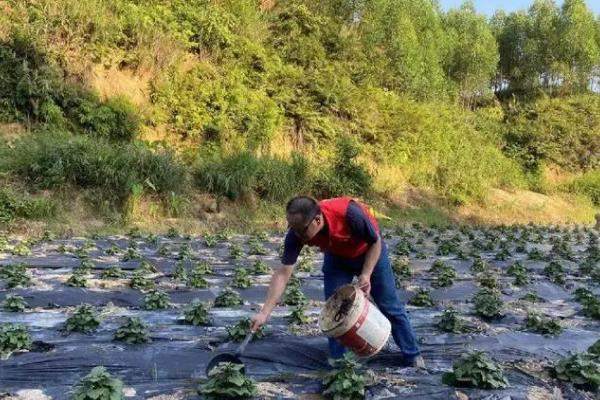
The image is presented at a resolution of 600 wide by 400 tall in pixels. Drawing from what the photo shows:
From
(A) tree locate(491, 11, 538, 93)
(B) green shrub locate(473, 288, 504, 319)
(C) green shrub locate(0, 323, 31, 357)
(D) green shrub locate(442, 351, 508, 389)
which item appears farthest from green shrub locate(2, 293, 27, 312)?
(A) tree locate(491, 11, 538, 93)

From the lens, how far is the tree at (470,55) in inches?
1373

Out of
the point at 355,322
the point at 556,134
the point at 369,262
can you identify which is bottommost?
the point at 355,322

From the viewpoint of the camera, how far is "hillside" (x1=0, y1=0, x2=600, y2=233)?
13016mm

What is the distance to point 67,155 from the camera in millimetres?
12625

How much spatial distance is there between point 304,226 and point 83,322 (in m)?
2.12

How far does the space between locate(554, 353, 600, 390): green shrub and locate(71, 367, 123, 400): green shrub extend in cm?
246

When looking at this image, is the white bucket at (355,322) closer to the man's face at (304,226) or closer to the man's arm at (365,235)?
the man's arm at (365,235)

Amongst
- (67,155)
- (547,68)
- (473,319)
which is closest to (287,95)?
(67,155)

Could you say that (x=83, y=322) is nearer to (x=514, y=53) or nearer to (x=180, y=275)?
(x=180, y=275)

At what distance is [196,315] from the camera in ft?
16.0

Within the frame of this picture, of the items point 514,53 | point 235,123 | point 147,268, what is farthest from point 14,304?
point 514,53

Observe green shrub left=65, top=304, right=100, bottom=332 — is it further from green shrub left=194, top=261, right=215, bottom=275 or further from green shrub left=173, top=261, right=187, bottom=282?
green shrub left=194, top=261, right=215, bottom=275

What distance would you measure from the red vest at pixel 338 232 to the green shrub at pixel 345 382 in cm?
69

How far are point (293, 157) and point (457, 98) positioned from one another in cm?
1982
